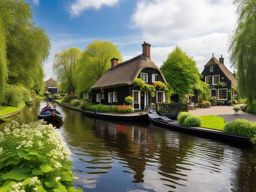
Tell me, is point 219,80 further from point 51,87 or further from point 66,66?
point 51,87

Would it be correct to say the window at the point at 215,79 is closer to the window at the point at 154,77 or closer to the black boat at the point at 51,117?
the window at the point at 154,77

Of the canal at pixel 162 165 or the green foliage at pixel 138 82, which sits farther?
the green foliage at pixel 138 82

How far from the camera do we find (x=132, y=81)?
31.2m

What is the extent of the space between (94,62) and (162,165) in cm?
3835

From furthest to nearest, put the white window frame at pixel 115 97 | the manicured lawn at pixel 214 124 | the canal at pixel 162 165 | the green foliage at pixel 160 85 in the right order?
the white window frame at pixel 115 97 → the green foliage at pixel 160 85 → the manicured lawn at pixel 214 124 → the canal at pixel 162 165

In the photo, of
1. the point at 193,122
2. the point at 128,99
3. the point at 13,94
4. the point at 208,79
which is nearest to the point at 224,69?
the point at 208,79

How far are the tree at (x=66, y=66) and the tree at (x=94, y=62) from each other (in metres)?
15.9

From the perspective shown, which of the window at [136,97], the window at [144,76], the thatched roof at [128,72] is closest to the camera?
the thatched roof at [128,72]

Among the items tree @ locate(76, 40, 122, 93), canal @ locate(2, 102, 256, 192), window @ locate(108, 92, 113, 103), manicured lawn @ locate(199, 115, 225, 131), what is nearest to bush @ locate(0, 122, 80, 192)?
canal @ locate(2, 102, 256, 192)

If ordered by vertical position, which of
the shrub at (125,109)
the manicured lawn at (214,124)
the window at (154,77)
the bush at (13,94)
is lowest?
the manicured lawn at (214,124)

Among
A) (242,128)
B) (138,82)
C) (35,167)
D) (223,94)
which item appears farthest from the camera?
(223,94)

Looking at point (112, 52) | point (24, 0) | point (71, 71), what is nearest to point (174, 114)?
point (24, 0)

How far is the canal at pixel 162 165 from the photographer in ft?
27.0

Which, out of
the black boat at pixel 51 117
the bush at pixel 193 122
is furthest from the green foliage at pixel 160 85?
the bush at pixel 193 122
